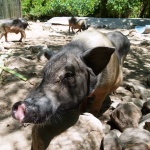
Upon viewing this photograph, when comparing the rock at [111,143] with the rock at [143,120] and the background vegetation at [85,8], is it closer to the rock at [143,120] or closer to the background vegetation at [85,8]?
the rock at [143,120]

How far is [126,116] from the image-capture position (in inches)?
124

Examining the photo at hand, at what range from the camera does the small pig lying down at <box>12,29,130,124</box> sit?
211 cm

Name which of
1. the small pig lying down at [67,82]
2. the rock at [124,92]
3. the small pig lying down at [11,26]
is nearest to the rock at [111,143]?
the small pig lying down at [67,82]

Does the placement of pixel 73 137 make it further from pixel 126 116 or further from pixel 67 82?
pixel 126 116

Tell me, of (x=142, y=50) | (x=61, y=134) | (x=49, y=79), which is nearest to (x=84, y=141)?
(x=61, y=134)

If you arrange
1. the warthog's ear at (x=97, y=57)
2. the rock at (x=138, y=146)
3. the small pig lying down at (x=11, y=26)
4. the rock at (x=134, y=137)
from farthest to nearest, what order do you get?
the small pig lying down at (x=11, y=26) < the warthog's ear at (x=97, y=57) < the rock at (x=134, y=137) < the rock at (x=138, y=146)

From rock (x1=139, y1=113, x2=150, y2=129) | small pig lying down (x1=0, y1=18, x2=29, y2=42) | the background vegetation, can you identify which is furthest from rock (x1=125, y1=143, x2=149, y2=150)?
the background vegetation

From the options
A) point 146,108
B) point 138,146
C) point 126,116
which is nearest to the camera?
point 138,146

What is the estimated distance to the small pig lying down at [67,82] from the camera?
2.11 metres

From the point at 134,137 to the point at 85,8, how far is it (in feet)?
54.6

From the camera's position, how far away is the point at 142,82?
4.99m

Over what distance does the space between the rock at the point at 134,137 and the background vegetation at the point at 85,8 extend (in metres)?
15.7

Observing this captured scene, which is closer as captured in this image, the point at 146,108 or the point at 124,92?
the point at 146,108

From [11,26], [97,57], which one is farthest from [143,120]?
[11,26]
